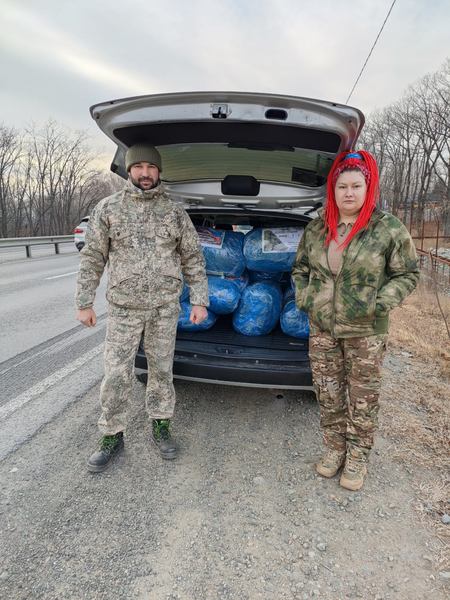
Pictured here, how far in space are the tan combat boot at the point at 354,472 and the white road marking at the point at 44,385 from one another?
7.54ft

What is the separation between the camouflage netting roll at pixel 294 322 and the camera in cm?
289

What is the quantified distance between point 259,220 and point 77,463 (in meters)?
2.47

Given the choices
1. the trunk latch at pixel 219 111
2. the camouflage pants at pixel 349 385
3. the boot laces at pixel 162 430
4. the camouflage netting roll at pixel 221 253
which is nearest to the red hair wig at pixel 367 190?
the camouflage pants at pixel 349 385

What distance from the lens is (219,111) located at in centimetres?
192

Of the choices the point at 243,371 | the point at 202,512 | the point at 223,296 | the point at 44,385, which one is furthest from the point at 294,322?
the point at 44,385

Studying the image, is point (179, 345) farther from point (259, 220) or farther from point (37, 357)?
point (37, 357)

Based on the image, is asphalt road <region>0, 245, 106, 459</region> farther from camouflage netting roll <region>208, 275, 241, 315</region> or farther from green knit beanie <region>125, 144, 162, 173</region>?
green knit beanie <region>125, 144, 162, 173</region>

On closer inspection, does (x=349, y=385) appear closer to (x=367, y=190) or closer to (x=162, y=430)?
(x=367, y=190)

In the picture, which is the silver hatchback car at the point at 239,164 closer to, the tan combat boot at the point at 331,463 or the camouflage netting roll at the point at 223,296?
the camouflage netting roll at the point at 223,296

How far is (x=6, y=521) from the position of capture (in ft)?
5.86

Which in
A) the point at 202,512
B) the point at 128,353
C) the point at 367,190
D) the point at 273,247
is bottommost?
the point at 202,512

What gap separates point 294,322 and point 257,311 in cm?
31

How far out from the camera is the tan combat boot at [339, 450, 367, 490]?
2037 mm

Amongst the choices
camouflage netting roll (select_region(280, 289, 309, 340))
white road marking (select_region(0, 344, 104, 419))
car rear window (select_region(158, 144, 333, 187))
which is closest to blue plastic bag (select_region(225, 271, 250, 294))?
camouflage netting roll (select_region(280, 289, 309, 340))
